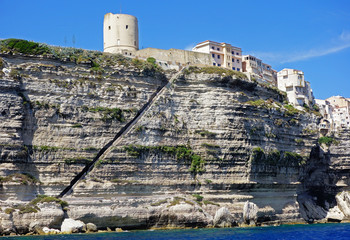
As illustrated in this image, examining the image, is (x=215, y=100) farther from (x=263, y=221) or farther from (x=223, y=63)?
(x=223, y=63)

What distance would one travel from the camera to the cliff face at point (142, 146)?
36781 millimetres

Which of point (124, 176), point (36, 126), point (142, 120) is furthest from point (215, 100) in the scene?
point (36, 126)

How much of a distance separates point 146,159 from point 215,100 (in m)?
7.84

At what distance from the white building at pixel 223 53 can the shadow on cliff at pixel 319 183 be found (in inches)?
516

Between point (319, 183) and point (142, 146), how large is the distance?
955 inches

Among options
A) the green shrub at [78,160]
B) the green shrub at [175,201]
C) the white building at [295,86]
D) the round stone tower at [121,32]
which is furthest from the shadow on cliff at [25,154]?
the white building at [295,86]

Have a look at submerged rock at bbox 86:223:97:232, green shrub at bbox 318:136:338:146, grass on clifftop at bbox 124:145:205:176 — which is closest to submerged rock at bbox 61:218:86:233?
submerged rock at bbox 86:223:97:232

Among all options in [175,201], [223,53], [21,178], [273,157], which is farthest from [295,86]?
[21,178]

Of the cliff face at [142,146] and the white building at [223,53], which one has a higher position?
the white building at [223,53]

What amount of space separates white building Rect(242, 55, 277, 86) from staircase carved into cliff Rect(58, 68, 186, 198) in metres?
20.5

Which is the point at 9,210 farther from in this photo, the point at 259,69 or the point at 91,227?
the point at 259,69

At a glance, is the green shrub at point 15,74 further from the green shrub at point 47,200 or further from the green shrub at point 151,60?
the green shrub at point 151,60

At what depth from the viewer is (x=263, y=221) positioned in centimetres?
4388

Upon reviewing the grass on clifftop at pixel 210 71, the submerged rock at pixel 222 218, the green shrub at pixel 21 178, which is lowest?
the submerged rock at pixel 222 218
